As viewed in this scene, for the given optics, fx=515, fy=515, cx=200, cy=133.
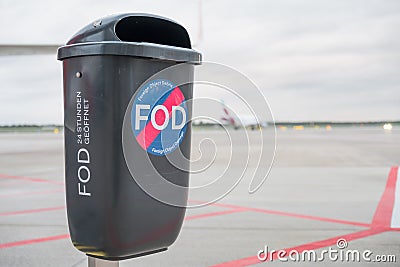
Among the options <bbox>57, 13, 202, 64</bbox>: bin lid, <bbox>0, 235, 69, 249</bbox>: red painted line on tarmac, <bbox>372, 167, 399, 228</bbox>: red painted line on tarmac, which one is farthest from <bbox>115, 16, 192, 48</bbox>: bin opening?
<bbox>372, 167, 399, 228</bbox>: red painted line on tarmac

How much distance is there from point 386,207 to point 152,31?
4.59m

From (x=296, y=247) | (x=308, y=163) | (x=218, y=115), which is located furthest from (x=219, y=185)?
(x=308, y=163)

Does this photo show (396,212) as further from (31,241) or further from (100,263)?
(100,263)

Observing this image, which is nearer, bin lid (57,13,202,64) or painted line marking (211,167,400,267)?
bin lid (57,13,202,64)

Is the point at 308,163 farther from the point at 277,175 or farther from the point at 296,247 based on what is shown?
the point at 296,247

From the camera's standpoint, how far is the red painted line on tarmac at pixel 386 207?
17.1 ft

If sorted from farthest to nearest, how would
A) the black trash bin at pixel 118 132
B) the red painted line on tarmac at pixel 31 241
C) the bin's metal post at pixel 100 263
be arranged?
the red painted line on tarmac at pixel 31 241 → the bin's metal post at pixel 100 263 → the black trash bin at pixel 118 132

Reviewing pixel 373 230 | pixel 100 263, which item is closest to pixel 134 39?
pixel 100 263

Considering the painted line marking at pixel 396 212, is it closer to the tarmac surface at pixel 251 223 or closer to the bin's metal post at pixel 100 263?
the tarmac surface at pixel 251 223

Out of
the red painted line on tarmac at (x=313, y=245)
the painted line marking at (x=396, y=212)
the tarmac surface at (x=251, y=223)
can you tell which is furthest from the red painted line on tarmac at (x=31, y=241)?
the painted line marking at (x=396, y=212)

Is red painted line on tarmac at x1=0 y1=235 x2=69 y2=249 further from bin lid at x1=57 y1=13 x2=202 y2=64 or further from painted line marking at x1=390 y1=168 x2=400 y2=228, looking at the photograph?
painted line marking at x1=390 y1=168 x2=400 y2=228

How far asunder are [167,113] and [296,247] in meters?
2.43

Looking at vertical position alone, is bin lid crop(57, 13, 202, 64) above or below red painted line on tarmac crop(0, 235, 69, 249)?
above

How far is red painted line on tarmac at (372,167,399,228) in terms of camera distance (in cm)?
521
